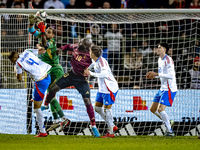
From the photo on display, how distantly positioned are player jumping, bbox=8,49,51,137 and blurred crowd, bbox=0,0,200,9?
13.5ft

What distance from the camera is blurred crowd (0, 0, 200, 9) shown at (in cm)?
1216

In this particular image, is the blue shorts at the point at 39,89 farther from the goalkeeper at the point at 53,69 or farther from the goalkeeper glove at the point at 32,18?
the goalkeeper glove at the point at 32,18

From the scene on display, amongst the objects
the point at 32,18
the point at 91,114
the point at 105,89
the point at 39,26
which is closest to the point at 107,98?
the point at 105,89

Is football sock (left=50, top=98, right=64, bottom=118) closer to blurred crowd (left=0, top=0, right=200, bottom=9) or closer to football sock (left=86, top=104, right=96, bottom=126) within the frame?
football sock (left=86, top=104, right=96, bottom=126)

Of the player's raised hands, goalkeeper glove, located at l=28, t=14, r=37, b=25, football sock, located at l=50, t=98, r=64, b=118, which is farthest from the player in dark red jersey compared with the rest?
goalkeeper glove, located at l=28, t=14, r=37, b=25

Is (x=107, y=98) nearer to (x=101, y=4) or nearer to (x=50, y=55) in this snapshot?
(x=50, y=55)

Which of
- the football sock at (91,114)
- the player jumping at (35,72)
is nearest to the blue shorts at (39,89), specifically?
the player jumping at (35,72)

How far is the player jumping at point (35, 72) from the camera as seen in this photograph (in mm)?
8172

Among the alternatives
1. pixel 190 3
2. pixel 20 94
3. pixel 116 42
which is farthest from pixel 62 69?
pixel 190 3

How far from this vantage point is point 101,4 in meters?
12.8

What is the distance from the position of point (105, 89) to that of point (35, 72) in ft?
5.32

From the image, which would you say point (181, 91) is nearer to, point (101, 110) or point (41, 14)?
point (101, 110)

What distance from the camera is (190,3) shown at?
41.9ft

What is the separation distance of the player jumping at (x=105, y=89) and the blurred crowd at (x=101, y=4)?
4.02 m
